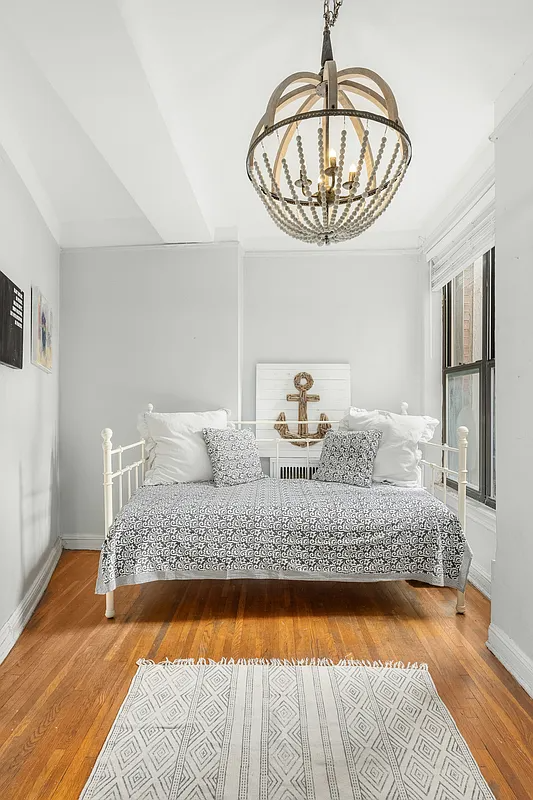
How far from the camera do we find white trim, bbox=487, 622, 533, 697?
1.78 m

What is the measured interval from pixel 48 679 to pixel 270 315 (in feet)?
8.72

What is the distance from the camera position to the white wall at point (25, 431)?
7.32ft

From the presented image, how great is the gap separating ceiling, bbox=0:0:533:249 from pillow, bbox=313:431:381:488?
1.51 m

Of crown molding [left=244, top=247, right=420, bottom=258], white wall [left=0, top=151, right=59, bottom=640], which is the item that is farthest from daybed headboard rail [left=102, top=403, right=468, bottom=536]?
crown molding [left=244, top=247, right=420, bottom=258]

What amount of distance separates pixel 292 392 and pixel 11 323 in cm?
200

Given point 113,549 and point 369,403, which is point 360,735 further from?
point 369,403

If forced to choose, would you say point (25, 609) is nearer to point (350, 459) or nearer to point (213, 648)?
point (213, 648)

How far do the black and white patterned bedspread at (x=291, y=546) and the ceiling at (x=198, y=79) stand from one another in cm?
173

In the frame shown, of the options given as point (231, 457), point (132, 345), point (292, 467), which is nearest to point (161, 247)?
point (132, 345)

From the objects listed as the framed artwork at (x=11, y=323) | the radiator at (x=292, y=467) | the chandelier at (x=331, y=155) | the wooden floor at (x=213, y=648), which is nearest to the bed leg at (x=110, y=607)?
the wooden floor at (x=213, y=648)

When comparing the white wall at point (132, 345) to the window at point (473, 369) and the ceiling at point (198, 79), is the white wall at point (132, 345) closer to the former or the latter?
the ceiling at point (198, 79)

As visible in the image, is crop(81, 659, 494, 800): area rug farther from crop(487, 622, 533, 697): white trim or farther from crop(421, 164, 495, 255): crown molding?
crop(421, 164, 495, 255): crown molding

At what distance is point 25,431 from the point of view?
103 inches

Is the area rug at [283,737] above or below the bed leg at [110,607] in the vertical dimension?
below
